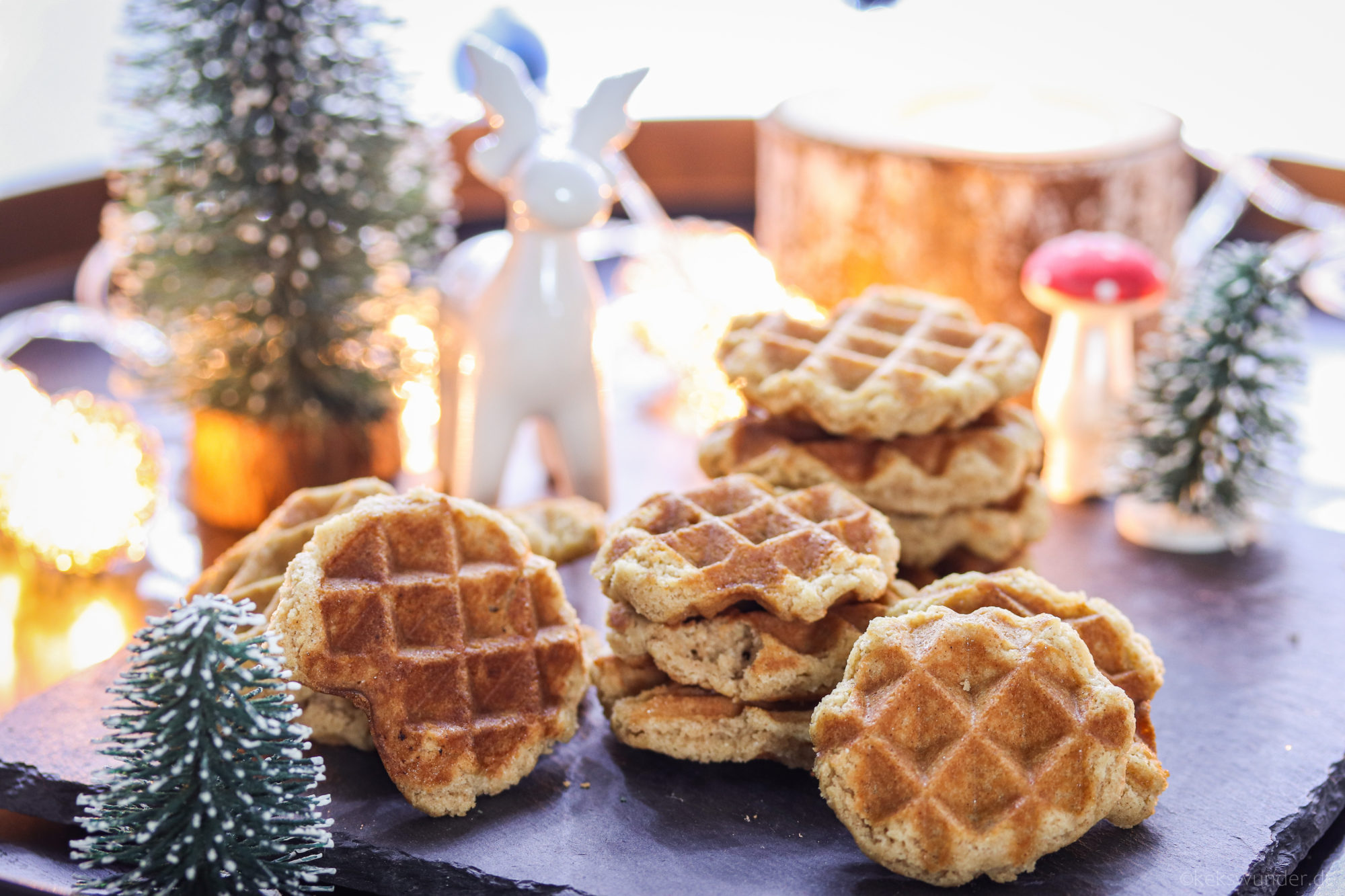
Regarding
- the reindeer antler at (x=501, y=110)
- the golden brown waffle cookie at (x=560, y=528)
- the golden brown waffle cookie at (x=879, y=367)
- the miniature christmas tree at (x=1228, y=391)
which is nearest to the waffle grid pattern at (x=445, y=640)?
the golden brown waffle cookie at (x=560, y=528)

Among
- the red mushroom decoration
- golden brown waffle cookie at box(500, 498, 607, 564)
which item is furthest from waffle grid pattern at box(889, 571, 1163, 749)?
the red mushroom decoration

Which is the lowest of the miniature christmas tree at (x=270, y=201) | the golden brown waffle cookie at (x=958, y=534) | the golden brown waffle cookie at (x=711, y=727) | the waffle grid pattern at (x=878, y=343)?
the golden brown waffle cookie at (x=711, y=727)

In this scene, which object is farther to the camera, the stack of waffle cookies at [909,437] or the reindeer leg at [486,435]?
the reindeer leg at [486,435]

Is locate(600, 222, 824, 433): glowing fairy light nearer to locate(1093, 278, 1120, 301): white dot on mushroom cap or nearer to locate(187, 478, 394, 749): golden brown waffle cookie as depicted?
locate(1093, 278, 1120, 301): white dot on mushroom cap

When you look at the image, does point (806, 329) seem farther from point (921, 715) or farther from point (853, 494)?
point (921, 715)

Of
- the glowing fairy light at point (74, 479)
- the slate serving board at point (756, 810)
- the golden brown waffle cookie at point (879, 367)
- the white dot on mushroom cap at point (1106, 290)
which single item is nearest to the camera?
the slate serving board at point (756, 810)

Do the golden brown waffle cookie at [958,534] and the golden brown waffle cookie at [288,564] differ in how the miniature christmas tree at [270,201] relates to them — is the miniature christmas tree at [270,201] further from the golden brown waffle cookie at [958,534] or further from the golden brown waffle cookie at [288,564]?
the golden brown waffle cookie at [958,534]
